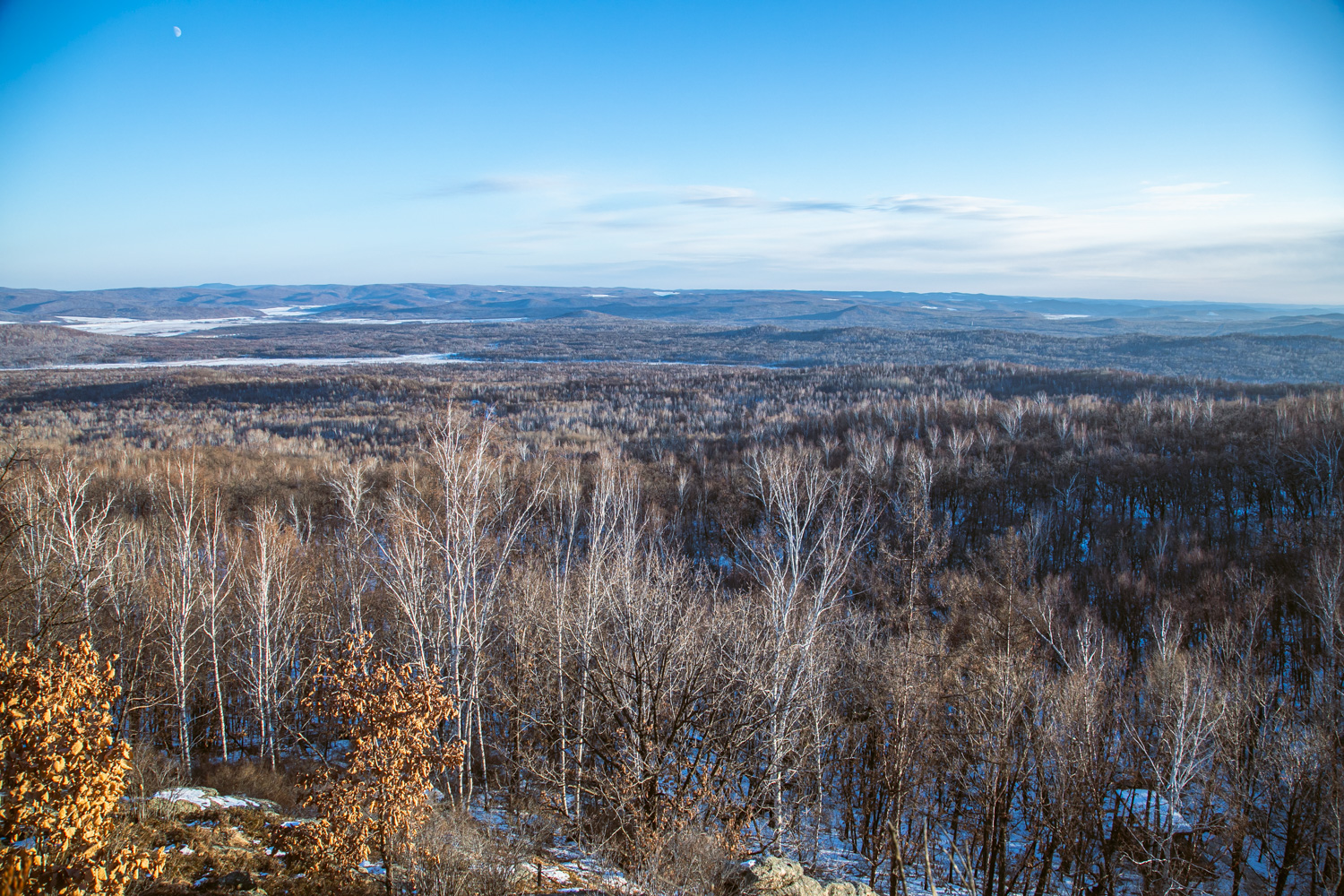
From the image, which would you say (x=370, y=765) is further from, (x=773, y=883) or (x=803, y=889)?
(x=803, y=889)

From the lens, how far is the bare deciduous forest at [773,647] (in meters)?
15.2

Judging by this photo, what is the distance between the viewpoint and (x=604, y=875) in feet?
40.9

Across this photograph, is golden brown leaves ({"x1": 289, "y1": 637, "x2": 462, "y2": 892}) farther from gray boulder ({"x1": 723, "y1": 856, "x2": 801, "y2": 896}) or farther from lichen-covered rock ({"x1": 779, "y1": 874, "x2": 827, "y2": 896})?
lichen-covered rock ({"x1": 779, "y1": 874, "x2": 827, "y2": 896})

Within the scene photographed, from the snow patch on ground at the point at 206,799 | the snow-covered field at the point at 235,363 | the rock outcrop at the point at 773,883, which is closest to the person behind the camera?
the rock outcrop at the point at 773,883

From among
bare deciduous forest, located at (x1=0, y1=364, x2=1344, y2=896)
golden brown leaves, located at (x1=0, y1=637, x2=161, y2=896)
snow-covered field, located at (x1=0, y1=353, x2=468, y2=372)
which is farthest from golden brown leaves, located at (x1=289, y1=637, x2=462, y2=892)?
snow-covered field, located at (x1=0, y1=353, x2=468, y2=372)

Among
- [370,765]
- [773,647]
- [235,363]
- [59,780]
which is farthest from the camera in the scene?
[235,363]

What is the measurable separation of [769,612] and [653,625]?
231 inches

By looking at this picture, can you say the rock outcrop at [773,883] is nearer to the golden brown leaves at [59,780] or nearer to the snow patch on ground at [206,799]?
the golden brown leaves at [59,780]

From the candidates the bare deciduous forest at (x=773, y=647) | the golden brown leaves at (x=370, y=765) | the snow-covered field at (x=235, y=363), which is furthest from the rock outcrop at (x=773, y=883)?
the snow-covered field at (x=235, y=363)

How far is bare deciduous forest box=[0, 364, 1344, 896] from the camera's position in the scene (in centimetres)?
1525

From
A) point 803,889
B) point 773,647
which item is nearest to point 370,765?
point 803,889

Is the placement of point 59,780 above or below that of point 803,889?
above

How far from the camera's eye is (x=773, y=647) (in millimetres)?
17531

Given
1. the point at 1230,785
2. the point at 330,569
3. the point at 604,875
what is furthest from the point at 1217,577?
the point at 330,569
